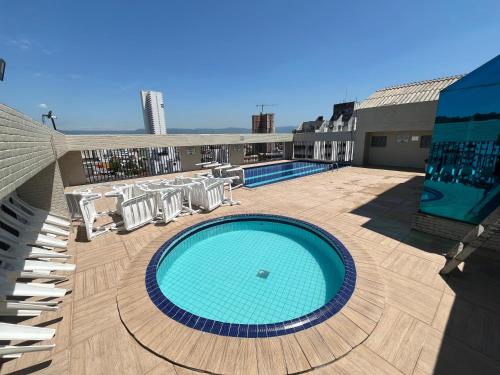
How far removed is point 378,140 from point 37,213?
18.8 metres

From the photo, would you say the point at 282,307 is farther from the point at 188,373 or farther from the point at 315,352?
the point at 188,373

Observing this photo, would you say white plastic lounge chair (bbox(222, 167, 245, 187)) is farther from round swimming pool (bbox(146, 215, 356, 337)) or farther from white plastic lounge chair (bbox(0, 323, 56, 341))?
white plastic lounge chair (bbox(0, 323, 56, 341))

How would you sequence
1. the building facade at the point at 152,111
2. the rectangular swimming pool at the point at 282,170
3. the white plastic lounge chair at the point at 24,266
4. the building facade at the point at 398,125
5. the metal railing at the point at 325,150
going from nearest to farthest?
the white plastic lounge chair at the point at 24,266, the building facade at the point at 398,125, the rectangular swimming pool at the point at 282,170, the metal railing at the point at 325,150, the building facade at the point at 152,111

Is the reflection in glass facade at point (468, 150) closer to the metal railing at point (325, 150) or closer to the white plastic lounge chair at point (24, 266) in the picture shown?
the white plastic lounge chair at point (24, 266)

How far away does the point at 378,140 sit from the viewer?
16.2 m

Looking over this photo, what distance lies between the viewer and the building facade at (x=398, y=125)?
13.3 metres

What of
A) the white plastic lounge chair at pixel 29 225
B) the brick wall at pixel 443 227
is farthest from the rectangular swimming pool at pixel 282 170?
the white plastic lounge chair at pixel 29 225

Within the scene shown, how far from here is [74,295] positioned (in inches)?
144

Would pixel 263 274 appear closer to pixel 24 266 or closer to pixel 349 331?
pixel 349 331

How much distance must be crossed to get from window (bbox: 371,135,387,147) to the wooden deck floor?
12846mm

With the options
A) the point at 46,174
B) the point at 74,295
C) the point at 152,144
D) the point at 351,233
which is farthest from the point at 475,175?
the point at 152,144

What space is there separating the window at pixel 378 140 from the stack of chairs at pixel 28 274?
1823cm

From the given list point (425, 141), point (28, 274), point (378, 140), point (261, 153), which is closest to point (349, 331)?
point (28, 274)

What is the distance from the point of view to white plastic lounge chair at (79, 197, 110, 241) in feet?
17.9
